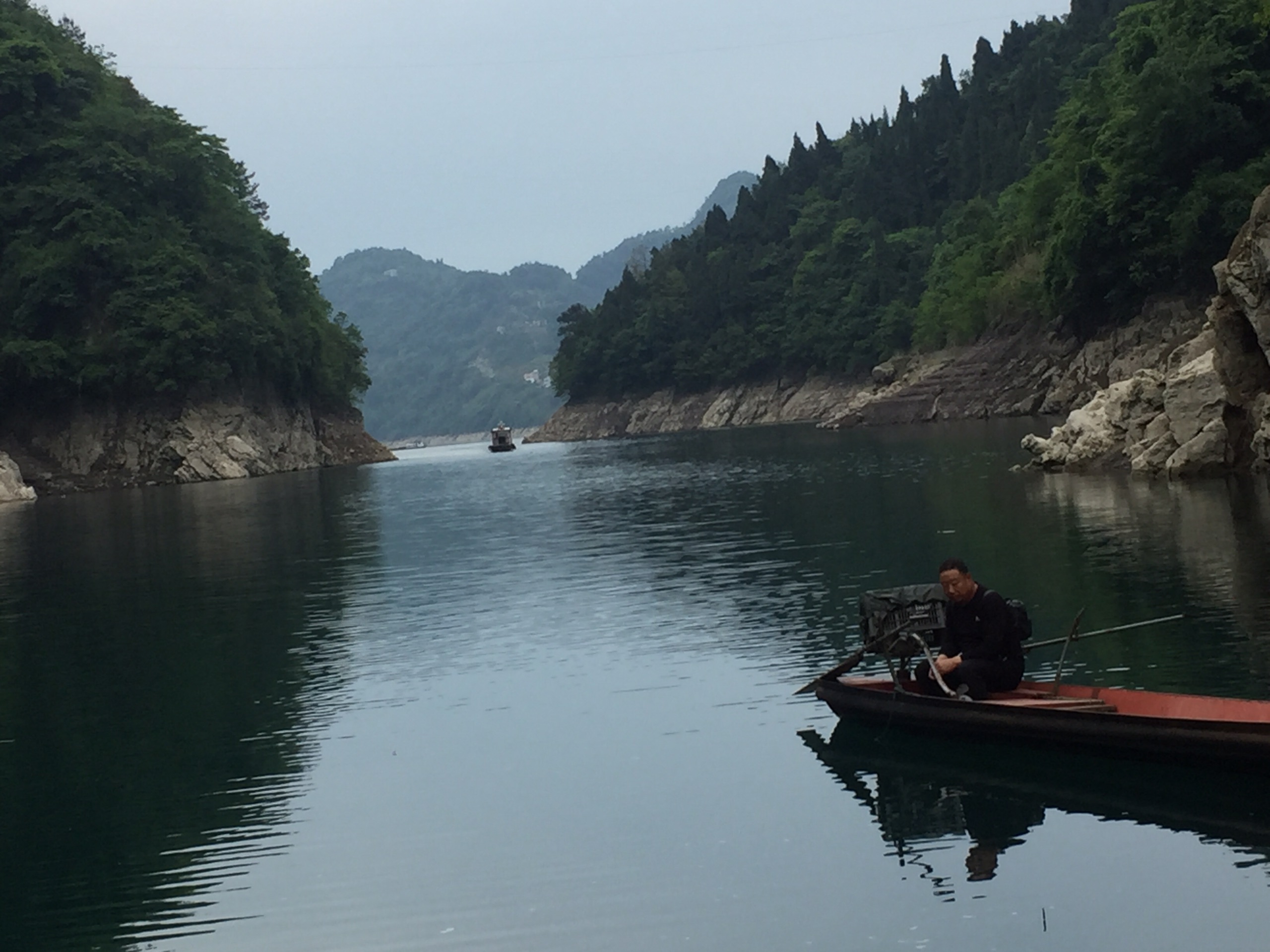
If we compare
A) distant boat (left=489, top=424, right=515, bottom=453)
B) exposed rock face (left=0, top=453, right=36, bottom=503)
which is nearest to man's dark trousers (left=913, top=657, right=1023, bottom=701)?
exposed rock face (left=0, top=453, right=36, bottom=503)

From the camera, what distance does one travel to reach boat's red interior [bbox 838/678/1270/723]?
531 inches

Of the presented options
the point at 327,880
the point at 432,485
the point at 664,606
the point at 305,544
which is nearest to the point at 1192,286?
the point at 432,485

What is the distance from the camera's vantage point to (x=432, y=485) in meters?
85.4

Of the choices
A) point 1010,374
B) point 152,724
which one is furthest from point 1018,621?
point 1010,374

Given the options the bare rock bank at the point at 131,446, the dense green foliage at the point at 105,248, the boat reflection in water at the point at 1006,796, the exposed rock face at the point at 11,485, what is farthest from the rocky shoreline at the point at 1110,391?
the exposed rock face at the point at 11,485

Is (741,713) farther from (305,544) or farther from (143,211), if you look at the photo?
(143,211)

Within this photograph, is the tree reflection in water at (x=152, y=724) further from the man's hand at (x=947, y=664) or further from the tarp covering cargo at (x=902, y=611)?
the man's hand at (x=947, y=664)

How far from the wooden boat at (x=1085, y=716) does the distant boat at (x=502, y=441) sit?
519 feet

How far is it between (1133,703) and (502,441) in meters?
165

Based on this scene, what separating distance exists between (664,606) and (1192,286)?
69.3 m

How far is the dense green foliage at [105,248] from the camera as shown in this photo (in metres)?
109

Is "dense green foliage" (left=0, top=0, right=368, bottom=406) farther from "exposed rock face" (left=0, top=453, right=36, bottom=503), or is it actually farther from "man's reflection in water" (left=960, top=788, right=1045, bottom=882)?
"man's reflection in water" (left=960, top=788, right=1045, bottom=882)

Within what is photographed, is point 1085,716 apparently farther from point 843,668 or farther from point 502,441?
point 502,441

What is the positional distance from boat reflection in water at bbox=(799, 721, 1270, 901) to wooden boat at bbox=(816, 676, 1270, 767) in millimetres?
244
